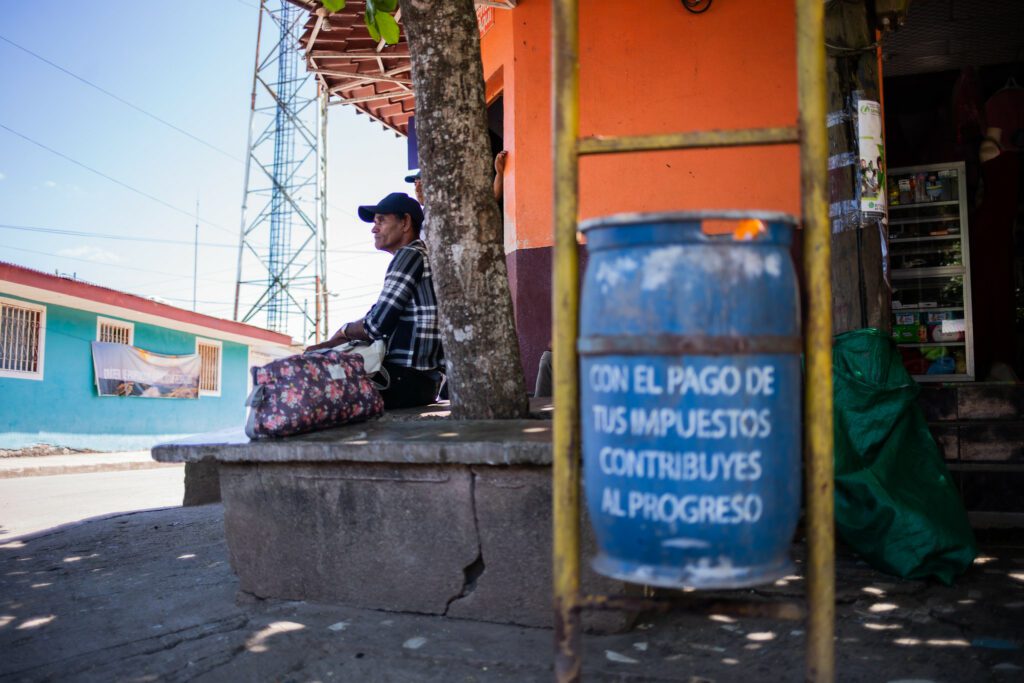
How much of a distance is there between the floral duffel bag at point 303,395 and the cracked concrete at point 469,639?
2.28 feet

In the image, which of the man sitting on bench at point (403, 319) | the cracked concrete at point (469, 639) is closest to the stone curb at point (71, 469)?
the cracked concrete at point (469, 639)

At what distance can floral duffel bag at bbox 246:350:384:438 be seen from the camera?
9.66 ft

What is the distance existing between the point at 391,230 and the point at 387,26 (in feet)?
3.66

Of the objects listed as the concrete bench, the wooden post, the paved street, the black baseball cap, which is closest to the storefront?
the wooden post

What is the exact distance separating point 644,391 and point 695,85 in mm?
4477

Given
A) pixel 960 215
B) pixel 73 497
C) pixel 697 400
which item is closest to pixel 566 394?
pixel 697 400

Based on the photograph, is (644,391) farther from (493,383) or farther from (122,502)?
(122,502)

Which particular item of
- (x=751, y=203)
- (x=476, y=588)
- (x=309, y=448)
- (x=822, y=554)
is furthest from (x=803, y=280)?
(x=751, y=203)

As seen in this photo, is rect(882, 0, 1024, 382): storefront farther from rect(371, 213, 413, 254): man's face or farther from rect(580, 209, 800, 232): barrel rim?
rect(580, 209, 800, 232): barrel rim

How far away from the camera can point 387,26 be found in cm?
331

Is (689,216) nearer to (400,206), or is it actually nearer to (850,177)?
(850,177)

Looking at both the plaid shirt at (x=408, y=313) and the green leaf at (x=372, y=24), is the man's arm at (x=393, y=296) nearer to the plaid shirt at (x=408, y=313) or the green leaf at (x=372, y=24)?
the plaid shirt at (x=408, y=313)

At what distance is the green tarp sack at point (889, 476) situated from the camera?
292cm

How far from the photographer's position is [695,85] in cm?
538
